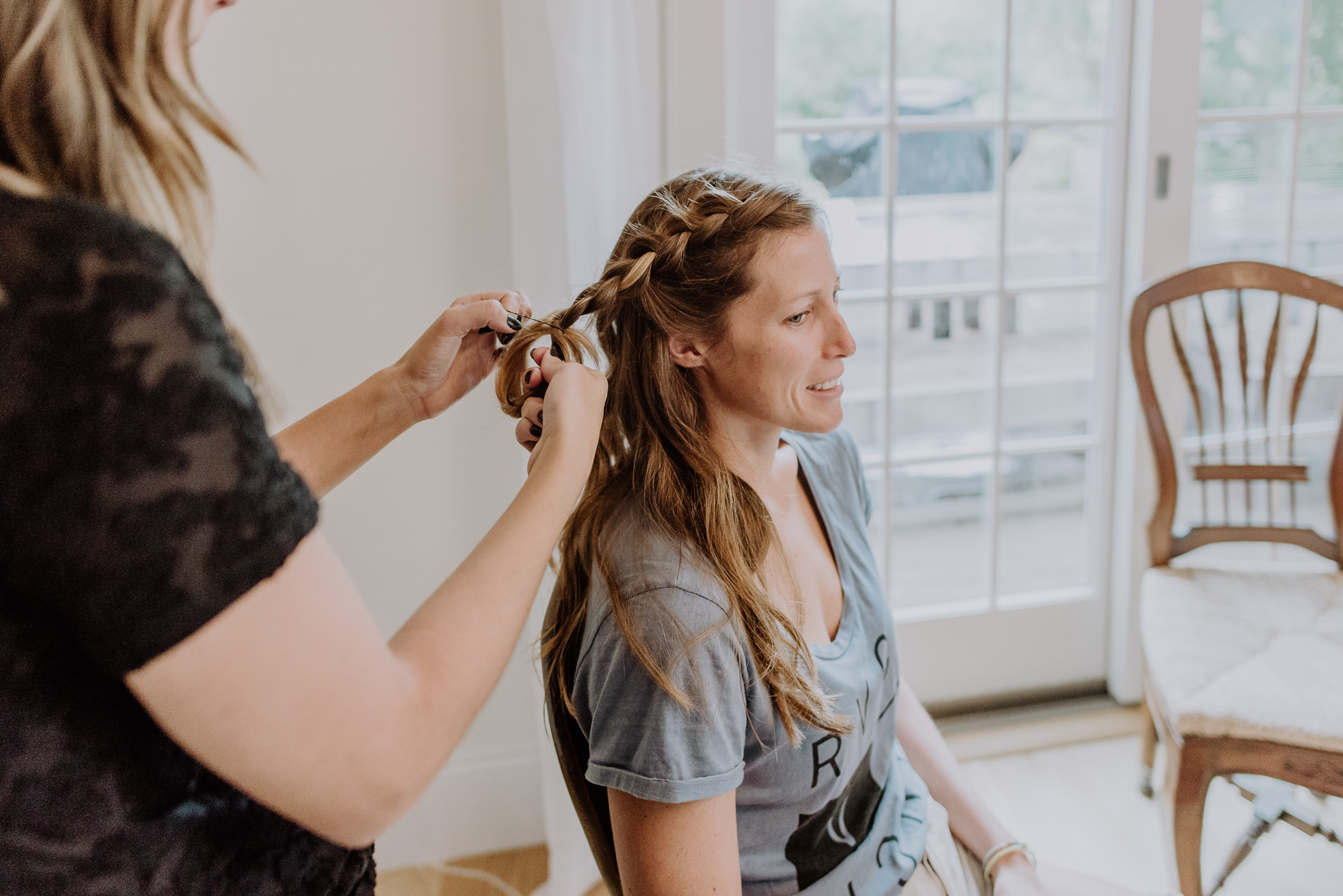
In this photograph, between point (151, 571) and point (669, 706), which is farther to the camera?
point (669, 706)

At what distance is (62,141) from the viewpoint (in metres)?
0.47

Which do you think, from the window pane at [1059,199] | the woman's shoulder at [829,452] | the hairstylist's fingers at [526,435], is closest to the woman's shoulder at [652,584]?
the hairstylist's fingers at [526,435]

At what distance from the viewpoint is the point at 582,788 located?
93 cm

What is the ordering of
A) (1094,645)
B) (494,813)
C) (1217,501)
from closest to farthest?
(494,813) → (1094,645) → (1217,501)

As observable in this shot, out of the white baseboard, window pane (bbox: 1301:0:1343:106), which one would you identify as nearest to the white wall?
the white baseboard

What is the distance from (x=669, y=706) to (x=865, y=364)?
1.96 metres

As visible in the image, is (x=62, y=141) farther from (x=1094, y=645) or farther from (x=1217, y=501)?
(x=1217, y=501)

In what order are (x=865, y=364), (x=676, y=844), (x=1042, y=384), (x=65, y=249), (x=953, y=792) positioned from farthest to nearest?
1. (x=1042, y=384)
2. (x=865, y=364)
3. (x=953, y=792)
4. (x=676, y=844)
5. (x=65, y=249)

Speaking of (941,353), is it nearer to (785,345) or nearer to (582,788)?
(785,345)

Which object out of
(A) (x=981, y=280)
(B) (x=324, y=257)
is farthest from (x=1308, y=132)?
(B) (x=324, y=257)

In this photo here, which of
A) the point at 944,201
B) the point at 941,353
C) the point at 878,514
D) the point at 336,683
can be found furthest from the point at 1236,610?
the point at 336,683

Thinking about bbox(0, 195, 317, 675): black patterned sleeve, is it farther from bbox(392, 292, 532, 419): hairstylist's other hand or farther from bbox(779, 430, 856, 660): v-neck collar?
bbox(779, 430, 856, 660): v-neck collar

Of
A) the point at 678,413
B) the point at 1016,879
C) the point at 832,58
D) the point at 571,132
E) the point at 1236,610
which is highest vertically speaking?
the point at 832,58

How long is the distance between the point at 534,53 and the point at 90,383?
1.24 metres
